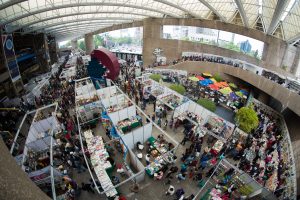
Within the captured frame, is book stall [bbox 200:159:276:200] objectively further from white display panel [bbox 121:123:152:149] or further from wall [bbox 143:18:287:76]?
wall [bbox 143:18:287:76]

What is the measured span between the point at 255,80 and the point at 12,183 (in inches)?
1087

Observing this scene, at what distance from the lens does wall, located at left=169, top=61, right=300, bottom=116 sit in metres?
18.7

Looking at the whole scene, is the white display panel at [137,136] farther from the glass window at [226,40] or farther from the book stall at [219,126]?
the glass window at [226,40]

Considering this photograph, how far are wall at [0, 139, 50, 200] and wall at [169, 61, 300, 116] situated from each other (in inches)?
862

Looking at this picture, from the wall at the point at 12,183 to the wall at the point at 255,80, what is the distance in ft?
71.9

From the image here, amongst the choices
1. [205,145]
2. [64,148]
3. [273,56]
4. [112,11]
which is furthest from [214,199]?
[112,11]

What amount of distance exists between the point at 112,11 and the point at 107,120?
780 inches

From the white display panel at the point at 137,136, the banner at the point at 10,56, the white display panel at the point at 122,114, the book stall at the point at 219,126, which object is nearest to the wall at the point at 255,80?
the book stall at the point at 219,126

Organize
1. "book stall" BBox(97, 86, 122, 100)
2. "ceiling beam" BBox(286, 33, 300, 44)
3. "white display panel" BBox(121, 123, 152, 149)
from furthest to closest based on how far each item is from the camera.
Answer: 1. "ceiling beam" BBox(286, 33, 300, 44)
2. "book stall" BBox(97, 86, 122, 100)
3. "white display panel" BBox(121, 123, 152, 149)

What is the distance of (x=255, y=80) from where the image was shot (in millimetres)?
24625

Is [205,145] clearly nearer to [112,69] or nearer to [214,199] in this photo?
[214,199]

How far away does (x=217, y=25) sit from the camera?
31.4m

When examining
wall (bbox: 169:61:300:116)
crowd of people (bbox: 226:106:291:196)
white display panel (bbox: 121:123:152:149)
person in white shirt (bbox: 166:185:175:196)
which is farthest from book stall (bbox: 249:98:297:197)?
white display panel (bbox: 121:123:152:149)

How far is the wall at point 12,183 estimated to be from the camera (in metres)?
3.98
